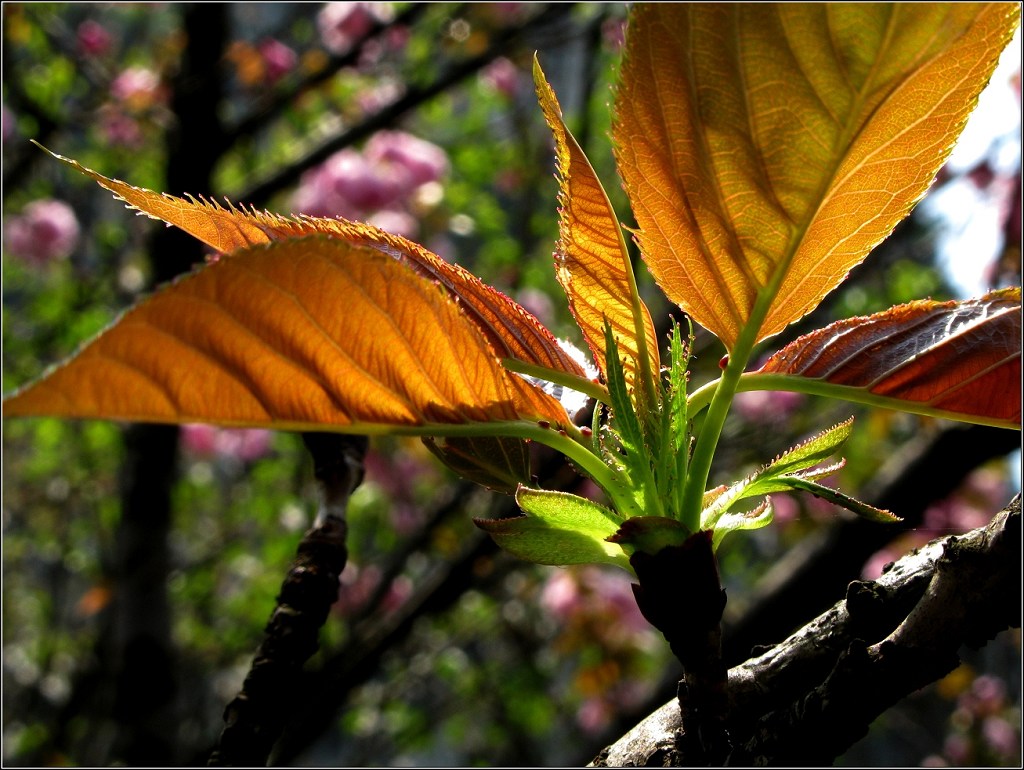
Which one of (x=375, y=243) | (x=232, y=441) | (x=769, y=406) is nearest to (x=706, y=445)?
(x=375, y=243)

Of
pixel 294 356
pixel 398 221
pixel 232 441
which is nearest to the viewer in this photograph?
pixel 294 356

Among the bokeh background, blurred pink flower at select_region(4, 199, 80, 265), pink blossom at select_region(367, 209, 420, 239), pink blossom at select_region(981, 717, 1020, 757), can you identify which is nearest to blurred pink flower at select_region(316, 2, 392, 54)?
the bokeh background

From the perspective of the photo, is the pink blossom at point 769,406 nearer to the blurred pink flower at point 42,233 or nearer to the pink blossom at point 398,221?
the pink blossom at point 398,221

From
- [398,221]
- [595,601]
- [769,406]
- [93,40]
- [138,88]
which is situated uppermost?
[93,40]

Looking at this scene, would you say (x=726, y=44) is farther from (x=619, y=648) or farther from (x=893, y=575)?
(x=619, y=648)

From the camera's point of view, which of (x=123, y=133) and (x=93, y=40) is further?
(x=93, y=40)

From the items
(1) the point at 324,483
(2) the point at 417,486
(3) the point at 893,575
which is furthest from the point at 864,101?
(2) the point at 417,486

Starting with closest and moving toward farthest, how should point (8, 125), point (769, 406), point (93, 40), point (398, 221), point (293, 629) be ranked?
1. point (293, 629)
2. point (8, 125)
3. point (769, 406)
4. point (398, 221)
5. point (93, 40)

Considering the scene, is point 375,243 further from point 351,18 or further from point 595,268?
point 351,18
